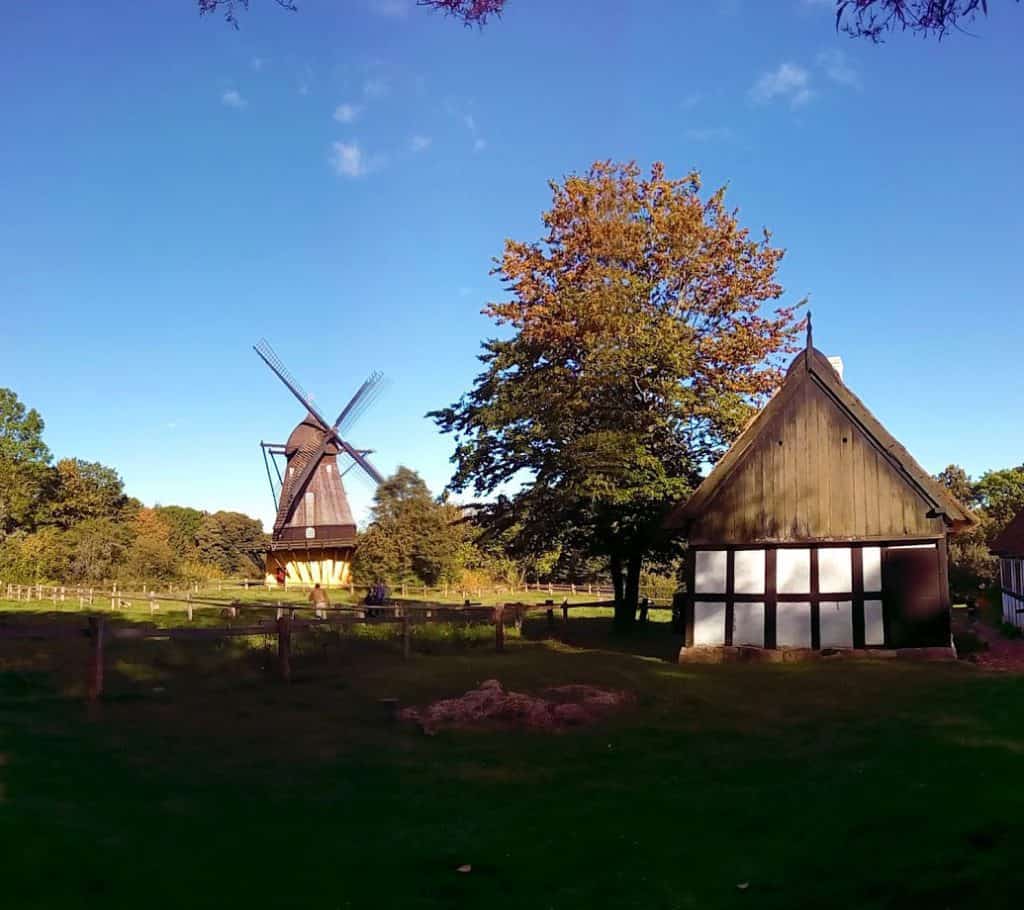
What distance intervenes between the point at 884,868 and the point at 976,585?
46865 mm

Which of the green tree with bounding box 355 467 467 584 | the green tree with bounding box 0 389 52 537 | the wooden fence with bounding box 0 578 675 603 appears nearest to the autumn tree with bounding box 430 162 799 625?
the wooden fence with bounding box 0 578 675 603

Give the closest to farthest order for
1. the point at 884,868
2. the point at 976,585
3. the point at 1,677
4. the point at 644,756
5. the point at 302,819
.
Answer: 1. the point at 884,868
2. the point at 302,819
3. the point at 644,756
4. the point at 1,677
5. the point at 976,585

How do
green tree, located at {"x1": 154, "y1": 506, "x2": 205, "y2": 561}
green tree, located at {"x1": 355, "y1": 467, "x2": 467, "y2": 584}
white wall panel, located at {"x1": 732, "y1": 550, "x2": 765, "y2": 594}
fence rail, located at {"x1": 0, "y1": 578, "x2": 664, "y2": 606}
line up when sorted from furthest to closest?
green tree, located at {"x1": 154, "y1": 506, "x2": 205, "y2": 561}, green tree, located at {"x1": 355, "y1": 467, "x2": 467, "y2": 584}, fence rail, located at {"x1": 0, "y1": 578, "x2": 664, "y2": 606}, white wall panel, located at {"x1": 732, "y1": 550, "x2": 765, "y2": 594}

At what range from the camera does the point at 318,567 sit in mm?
63531

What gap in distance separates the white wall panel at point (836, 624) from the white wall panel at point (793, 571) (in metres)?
0.56

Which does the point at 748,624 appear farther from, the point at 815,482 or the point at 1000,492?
the point at 1000,492

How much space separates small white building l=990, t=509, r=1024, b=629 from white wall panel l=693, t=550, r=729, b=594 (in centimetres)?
1299

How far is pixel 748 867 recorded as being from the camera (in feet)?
20.9

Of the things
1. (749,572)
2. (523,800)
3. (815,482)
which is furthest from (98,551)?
(523,800)

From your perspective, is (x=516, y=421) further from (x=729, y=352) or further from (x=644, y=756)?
(x=644, y=756)

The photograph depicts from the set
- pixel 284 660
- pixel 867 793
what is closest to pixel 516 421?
pixel 284 660

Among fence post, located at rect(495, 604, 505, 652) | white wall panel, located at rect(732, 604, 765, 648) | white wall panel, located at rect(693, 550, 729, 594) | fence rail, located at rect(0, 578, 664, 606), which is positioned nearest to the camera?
white wall panel, located at rect(732, 604, 765, 648)

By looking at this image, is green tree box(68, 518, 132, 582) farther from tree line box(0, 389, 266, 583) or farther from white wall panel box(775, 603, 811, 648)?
white wall panel box(775, 603, 811, 648)

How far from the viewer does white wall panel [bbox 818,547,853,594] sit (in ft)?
61.1
